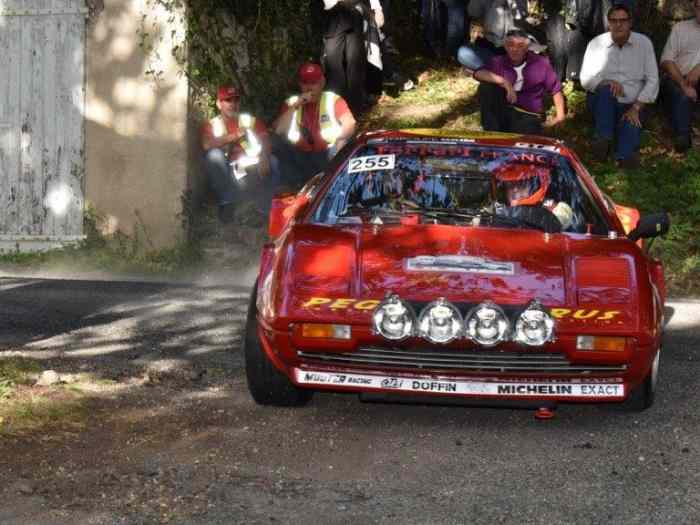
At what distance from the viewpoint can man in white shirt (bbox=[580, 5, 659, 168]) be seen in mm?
14406

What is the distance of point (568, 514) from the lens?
5.89 metres

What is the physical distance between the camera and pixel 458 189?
27.8 ft

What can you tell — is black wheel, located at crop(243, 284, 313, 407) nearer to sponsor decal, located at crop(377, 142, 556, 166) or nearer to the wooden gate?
sponsor decal, located at crop(377, 142, 556, 166)

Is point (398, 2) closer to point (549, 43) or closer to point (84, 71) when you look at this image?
point (549, 43)

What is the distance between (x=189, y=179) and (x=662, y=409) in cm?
713

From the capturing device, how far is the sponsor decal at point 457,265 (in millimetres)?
7230

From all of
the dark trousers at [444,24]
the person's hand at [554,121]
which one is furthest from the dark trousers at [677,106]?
the dark trousers at [444,24]

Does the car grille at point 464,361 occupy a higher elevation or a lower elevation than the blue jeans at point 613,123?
lower

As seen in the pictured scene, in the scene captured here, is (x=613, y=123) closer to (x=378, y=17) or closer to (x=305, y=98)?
(x=378, y=17)

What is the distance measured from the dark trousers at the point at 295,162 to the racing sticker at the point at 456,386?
694cm

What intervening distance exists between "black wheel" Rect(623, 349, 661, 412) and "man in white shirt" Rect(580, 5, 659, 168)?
276 inches

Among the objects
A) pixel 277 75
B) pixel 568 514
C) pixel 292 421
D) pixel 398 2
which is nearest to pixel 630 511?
pixel 568 514

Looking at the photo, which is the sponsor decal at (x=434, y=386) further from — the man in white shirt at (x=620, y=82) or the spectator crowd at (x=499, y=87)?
the man in white shirt at (x=620, y=82)

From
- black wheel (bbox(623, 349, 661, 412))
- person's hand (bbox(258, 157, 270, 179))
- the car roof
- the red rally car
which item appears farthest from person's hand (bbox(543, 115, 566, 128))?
black wheel (bbox(623, 349, 661, 412))
